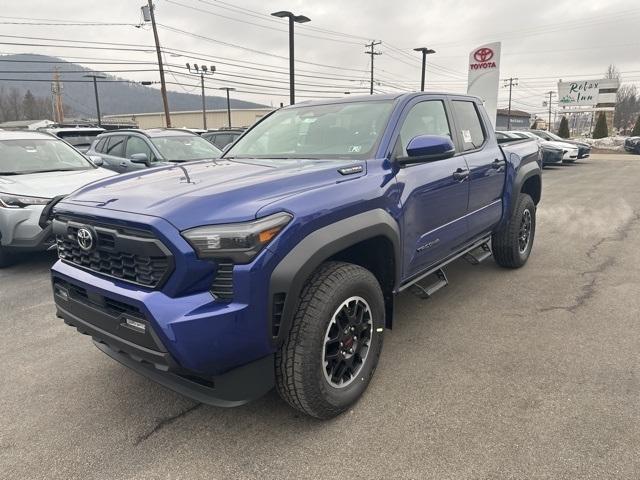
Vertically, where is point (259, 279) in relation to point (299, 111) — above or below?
below

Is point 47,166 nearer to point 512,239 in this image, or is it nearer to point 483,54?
point 512,239

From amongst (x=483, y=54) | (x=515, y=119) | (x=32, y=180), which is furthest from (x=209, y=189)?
(x=515, y=119)

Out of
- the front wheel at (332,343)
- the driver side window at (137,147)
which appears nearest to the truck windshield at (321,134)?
the front wheel at (332,343)

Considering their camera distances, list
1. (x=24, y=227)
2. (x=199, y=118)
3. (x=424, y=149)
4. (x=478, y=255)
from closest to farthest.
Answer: (x=424, y=149) → (x=478, y=255) → (x=24, y=227) → (x=199, y=118)

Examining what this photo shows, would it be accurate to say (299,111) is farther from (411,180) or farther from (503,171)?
(503,171)

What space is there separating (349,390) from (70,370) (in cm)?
202

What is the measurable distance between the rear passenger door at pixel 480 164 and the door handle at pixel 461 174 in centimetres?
12

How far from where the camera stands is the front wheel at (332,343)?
2.34 m

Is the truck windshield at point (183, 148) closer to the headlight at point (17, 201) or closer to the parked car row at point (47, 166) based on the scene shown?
the parked car row at point (47, 166)

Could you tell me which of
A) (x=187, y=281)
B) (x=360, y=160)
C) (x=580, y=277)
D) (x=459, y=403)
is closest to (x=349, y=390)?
(x=459, y=403)

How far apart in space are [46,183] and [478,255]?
16.7 ft

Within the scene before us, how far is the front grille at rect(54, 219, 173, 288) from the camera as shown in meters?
2.13

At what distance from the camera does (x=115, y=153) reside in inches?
363

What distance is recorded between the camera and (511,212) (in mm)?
4934
